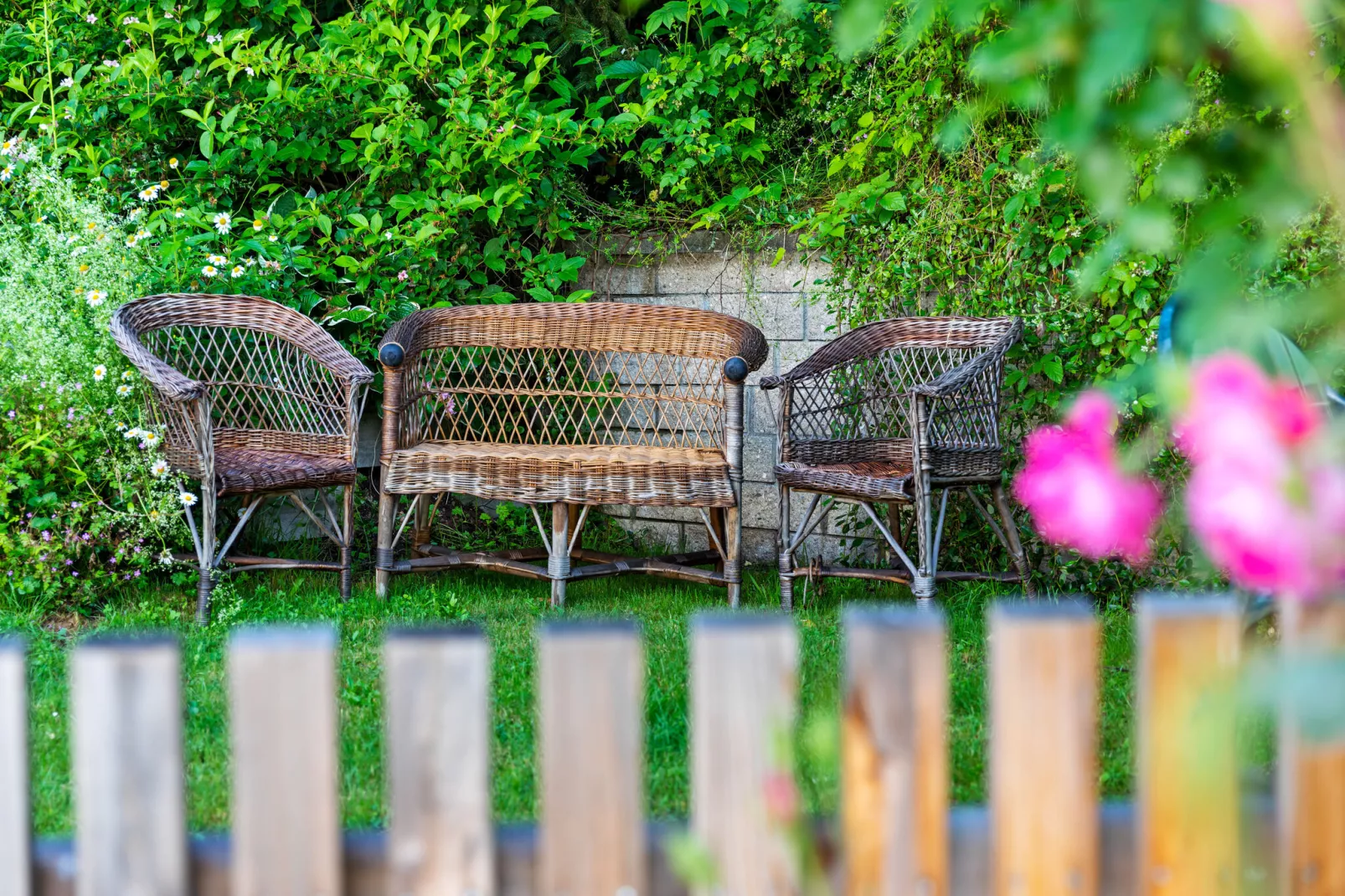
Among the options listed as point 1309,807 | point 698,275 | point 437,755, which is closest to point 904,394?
point 698,275

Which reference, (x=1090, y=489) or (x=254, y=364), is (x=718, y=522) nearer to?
(x=254, y=364)

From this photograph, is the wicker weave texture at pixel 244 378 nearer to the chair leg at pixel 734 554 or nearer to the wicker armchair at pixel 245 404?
the wicker armchair at pixel 245 404

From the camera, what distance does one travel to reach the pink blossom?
0.60 m

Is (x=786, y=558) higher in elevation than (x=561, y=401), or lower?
lower

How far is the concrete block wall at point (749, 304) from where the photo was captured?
4316 mm

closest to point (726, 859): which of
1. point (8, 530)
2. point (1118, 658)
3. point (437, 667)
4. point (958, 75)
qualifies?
point (437, 667)

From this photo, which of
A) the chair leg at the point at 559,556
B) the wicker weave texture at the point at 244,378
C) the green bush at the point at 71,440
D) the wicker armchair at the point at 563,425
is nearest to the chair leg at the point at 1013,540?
the wicker armchair at the point at 563,425

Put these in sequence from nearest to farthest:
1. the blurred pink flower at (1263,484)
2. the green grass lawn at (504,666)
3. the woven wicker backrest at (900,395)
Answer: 1. the blurred pink flower at (1263,484)
2. the green grass lawn at (504,666)
3. the woven wicker backrest at (900,395)

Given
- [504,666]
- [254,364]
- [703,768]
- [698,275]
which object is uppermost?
[698,275]

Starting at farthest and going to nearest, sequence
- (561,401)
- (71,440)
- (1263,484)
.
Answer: (561,401) < (71,440) < (1263,484)

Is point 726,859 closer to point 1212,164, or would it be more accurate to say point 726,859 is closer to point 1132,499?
point 1132,499

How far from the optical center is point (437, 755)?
746 mm

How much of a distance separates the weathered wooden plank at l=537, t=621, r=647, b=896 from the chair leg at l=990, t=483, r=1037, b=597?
2.90 m

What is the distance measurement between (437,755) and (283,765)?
0.32 feet
